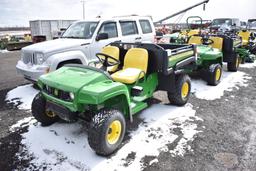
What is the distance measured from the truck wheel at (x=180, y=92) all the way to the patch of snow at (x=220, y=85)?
733mm

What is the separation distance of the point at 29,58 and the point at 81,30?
5.54 feet

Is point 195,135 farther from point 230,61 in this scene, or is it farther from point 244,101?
point 230,61

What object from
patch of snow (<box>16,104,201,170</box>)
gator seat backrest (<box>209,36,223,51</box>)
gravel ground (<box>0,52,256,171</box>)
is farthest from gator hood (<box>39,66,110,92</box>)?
gator seat backrest (<box>209,36,223,51</box>)

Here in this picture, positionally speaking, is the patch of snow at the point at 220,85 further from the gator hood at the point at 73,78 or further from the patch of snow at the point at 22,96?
the patch of snow at the point at 22,96

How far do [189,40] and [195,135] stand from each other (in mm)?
4853

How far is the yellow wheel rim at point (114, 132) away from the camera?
131 inches

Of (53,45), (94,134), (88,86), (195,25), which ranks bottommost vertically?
(94,134)

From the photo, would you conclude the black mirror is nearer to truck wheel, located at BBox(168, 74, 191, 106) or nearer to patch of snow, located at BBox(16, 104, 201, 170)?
truck wheel, located at BBox(168, 74, 191, 106)

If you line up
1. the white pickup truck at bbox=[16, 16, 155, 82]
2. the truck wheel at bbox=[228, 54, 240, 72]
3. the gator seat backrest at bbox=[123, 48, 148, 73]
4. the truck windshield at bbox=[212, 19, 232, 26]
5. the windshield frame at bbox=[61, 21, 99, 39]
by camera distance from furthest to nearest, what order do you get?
the truck windshield at bbox=[212, 19, 232, 26] → the truck wheel at bbox=[228, 54, 240, 72] → the windshield frame at bbox=[61, 21, 99, 39] → the white pickup truck at bbox=[16, 16, 155, 82] → the gator seat backrest at bbox=[123, 48, 148, 73]

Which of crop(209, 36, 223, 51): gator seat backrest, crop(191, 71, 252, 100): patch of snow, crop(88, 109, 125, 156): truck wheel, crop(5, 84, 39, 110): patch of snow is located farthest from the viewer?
crop(209, 36, 223, 51): gator seat backrest

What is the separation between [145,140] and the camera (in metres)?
3.65

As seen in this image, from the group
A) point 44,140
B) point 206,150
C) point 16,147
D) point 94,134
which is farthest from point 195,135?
point 16,147

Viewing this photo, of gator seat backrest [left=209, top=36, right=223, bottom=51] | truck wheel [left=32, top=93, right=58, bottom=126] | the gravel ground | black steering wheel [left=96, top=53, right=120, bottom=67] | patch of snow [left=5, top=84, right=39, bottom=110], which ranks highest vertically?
gator seat backrest [left=209, top=36, right=223, bottom=51]

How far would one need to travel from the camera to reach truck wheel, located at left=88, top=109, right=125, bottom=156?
119 inches
